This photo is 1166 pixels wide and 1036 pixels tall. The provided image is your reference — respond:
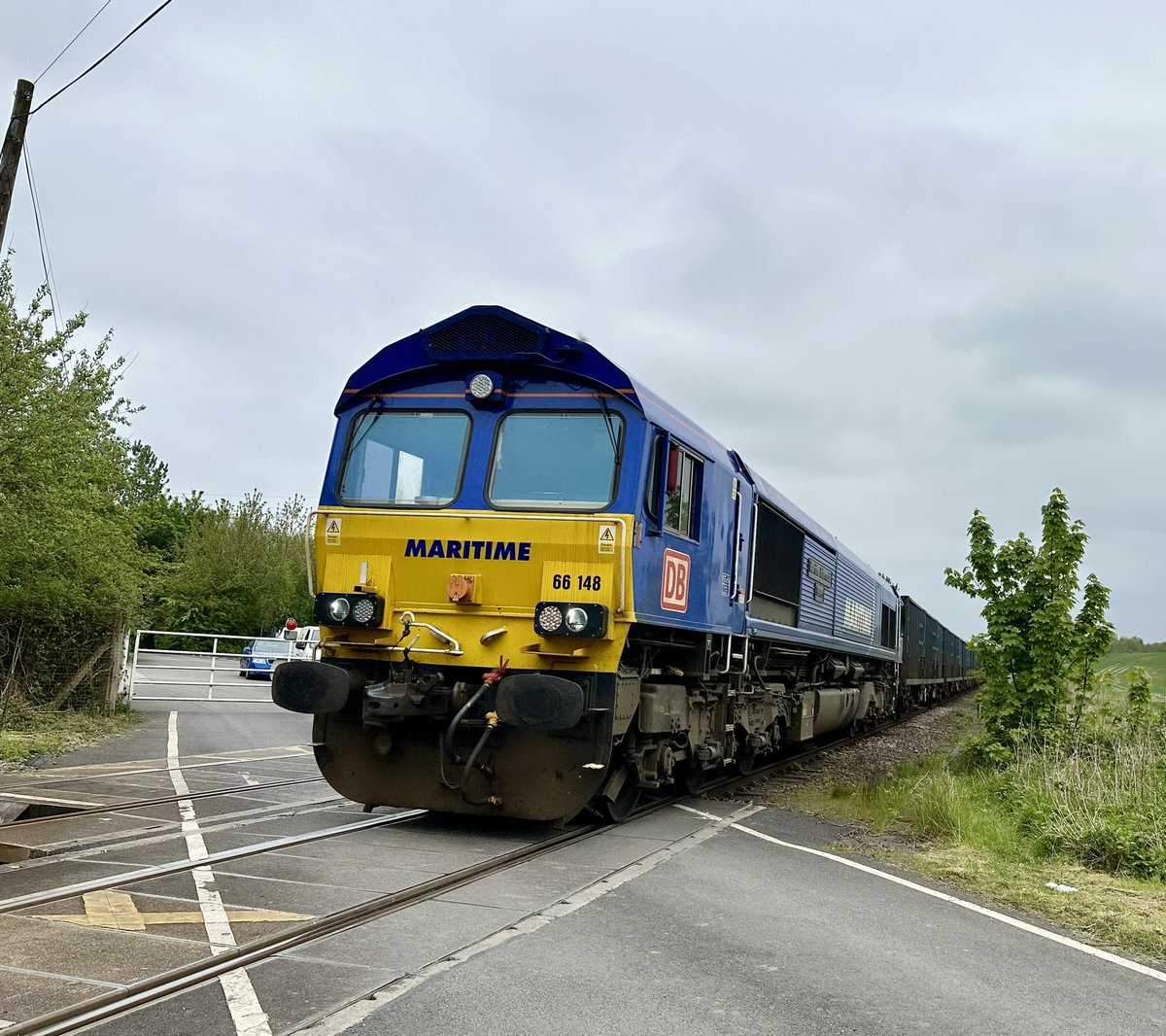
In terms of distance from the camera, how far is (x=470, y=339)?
29.0ft

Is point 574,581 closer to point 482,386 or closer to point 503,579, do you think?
point 503,579

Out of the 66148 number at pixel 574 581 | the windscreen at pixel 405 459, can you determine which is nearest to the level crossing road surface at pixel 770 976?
the 66148 number at pixel 574 581

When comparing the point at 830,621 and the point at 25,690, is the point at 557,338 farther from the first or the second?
the point at 25,690

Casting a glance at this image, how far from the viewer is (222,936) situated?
525 cm

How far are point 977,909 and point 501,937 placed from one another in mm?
3341

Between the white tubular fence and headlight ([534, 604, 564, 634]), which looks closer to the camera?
headlight ([534, 604, 564, 634])

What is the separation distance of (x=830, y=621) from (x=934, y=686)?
22.0 m

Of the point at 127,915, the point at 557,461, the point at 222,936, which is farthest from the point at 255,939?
the point at 557,461

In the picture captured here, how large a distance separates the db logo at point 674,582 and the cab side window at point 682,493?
22 cm

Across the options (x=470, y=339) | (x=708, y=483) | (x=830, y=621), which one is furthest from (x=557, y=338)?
(x=830, y=621)

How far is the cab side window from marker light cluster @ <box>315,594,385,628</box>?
231 cm

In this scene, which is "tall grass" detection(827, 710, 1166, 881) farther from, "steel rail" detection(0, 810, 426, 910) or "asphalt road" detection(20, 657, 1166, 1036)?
"steel rail" detection(0, 810, 426, 910)

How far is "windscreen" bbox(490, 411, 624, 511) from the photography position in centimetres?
827

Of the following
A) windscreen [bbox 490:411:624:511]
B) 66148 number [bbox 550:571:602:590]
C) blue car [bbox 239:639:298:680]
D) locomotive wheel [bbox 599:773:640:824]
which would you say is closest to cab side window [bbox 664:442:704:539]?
windscreen [bbox 490:411:624:511]
